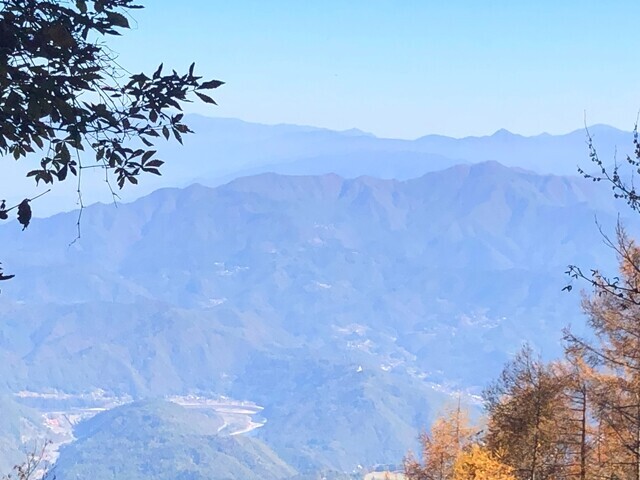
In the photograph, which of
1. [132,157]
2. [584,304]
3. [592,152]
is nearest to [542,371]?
[584,304]

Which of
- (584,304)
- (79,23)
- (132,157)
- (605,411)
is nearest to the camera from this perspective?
(79,23)

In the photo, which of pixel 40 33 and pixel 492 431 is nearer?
pixel 40 33

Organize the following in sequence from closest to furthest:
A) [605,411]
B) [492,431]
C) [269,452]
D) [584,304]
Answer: [605,411] → [584,304] → [492,431] → [269,452]

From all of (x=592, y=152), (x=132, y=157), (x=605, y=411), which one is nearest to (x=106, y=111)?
(x=132, y=157)

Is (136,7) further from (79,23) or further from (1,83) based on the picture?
(1,83)

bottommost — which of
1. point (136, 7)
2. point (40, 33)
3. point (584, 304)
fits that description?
point (40, 33)

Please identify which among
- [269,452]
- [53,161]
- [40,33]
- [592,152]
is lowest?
[53,161]

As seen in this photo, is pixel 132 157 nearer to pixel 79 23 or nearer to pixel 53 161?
pixel 53 161

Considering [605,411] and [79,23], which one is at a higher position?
[605,411]

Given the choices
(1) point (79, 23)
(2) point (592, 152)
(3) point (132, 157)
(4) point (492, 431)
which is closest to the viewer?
(1) point (79, 23)
